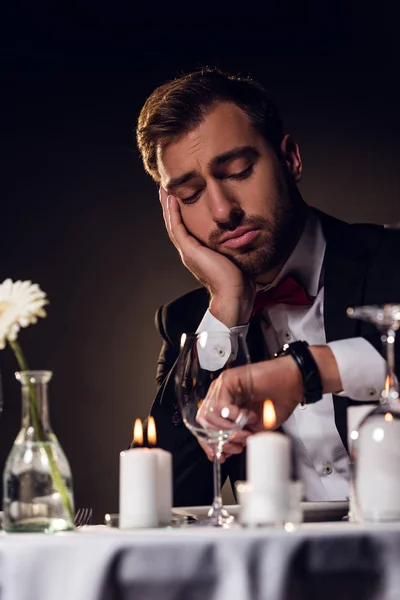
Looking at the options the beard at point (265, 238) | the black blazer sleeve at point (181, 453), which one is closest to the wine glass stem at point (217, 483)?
the black blazer sleeve at point (181, 453)

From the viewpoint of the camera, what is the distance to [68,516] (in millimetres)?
1149

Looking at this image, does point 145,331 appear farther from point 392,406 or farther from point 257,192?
point 392,406

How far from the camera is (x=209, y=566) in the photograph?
964 mm

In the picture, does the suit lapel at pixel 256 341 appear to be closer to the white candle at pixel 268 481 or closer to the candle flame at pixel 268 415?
the candle flame at pixel 268 415

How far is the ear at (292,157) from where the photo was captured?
3057 millimetres

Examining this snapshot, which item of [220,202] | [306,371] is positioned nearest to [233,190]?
[220,202]

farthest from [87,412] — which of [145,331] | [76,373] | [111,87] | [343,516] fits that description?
[343,516]

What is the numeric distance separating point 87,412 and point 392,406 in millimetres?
2161

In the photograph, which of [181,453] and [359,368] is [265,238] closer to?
[181,453]

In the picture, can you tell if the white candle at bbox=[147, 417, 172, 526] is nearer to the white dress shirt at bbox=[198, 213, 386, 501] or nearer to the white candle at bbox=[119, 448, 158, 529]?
the white candle at bbox=[119, 448, 158, 529]

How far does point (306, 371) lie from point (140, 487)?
468mm

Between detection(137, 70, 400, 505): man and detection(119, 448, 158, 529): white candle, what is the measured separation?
→ 3.78ft

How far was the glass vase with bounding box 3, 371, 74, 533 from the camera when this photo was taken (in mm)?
1129

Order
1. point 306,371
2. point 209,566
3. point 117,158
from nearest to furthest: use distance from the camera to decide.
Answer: point 209,566 → point 306,371 → point 117,158
